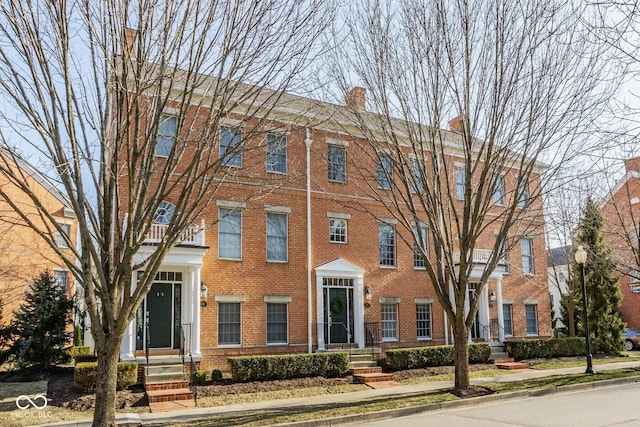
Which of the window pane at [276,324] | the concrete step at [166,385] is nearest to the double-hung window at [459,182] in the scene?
the window pane at [276,324]

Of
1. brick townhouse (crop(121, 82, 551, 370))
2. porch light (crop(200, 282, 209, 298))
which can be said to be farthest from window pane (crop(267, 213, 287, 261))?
porch light (crop(200, 282, 209, 298))

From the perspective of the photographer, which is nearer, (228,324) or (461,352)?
(461,352)

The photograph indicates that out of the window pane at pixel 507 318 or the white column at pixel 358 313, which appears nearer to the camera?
the white column at pixel 358 313

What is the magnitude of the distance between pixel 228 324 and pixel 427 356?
728cm

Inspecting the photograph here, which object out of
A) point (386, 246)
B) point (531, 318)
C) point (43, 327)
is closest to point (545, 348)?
point (531, 318)

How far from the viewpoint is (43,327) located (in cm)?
1669

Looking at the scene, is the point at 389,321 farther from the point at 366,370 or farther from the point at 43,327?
the point at 43,327

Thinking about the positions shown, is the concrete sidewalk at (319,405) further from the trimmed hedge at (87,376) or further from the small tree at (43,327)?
the small tree at (43,327)

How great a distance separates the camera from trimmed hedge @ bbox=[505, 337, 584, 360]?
22562 millimetres

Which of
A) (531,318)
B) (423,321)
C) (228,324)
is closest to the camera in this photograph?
(228,324)

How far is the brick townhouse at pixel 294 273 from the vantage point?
16922 millimetres

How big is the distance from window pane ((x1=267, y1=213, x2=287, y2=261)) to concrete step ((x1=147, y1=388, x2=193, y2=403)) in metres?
6.07

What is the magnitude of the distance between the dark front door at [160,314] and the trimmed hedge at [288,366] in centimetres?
239

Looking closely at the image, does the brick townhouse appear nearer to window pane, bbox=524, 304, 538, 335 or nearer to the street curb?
window pane, bbox=524, 304, 538, 335
